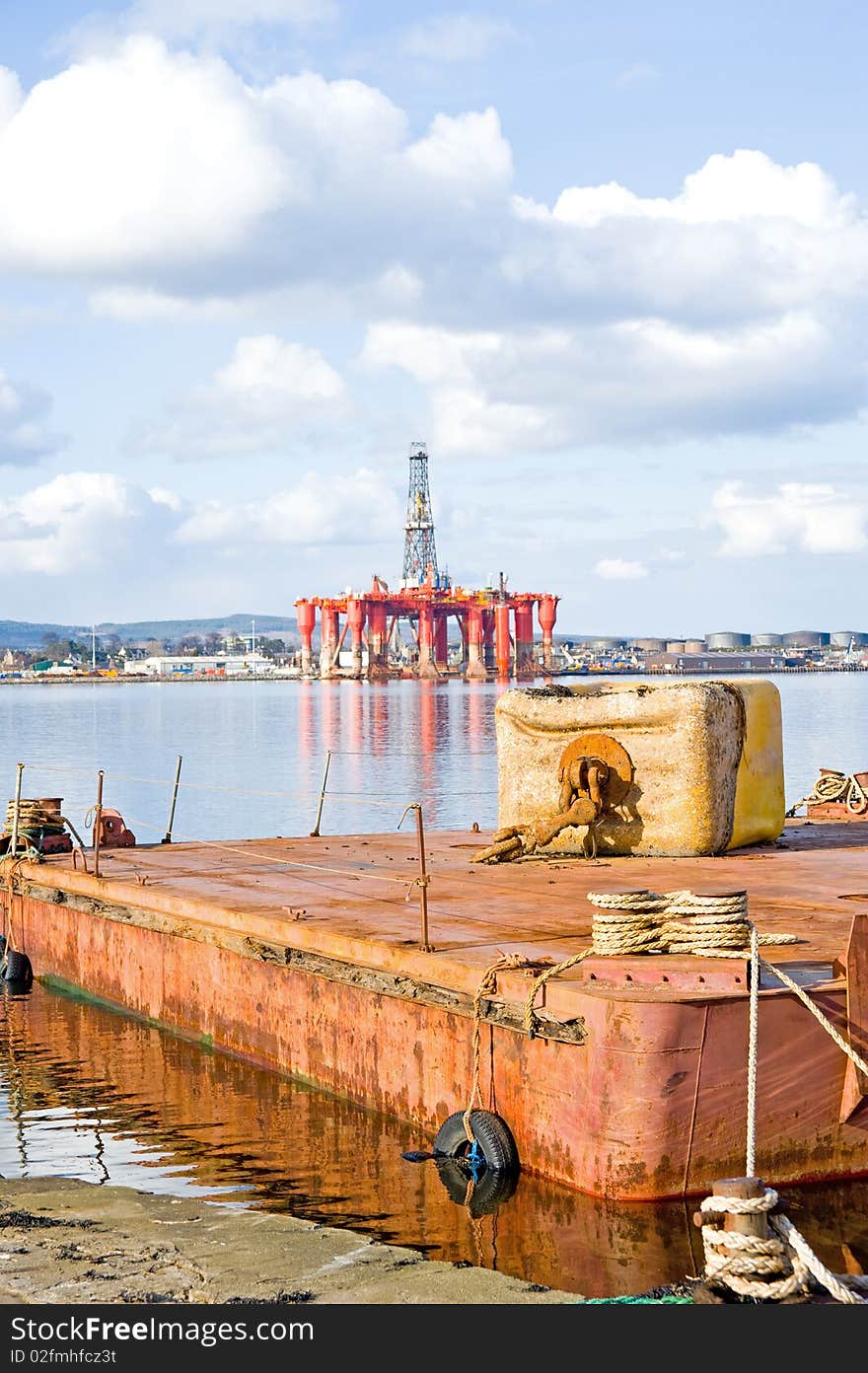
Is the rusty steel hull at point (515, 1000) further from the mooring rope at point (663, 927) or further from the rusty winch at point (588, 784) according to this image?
the rusty winch at point (588, 784)

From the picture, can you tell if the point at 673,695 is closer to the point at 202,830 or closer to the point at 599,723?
the point at 599,723

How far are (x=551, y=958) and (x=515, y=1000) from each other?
70cm

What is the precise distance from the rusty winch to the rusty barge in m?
0.02

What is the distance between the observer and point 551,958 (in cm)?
950

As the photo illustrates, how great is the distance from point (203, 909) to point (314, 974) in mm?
2116

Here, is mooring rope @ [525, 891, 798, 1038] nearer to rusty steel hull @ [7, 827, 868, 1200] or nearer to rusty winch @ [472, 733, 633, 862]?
rusty steel hull @ [7, 827, 868, 1200]

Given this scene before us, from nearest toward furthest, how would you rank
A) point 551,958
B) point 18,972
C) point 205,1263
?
point 205,1263 → point 551,958 → point 18,972

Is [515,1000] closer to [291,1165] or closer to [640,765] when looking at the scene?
[291,1165]

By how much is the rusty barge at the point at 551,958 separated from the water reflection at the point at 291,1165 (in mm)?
189

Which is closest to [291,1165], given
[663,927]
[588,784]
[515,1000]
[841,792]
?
[515,1000]

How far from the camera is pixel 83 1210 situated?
8367 mm

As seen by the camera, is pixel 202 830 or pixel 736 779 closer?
pixel 736 779

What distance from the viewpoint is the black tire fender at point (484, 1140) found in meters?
8.77
